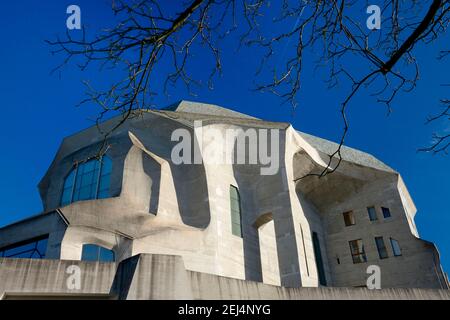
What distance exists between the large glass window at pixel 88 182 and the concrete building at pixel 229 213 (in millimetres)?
68

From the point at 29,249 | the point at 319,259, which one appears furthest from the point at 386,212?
the point at 29,249

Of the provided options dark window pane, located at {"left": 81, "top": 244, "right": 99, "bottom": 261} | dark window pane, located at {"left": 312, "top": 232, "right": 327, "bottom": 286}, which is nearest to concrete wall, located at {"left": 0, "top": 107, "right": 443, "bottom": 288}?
dark window pane, located at {"left": 81, "top": 244, "right": 99, "bottom": 261}

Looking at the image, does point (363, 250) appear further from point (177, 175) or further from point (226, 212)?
point (177, 175)

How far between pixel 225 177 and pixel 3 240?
11020 millimetres

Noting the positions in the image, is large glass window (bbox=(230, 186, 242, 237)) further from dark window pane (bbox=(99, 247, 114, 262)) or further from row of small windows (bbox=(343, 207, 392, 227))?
row of small windows (bbox=(343, 207, 392, 227))

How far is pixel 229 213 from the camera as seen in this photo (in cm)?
2048

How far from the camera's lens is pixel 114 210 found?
57.3ft

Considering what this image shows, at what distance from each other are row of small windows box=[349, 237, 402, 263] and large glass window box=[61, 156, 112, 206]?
16.0 meters

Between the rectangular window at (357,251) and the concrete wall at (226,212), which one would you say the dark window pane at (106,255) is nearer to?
the concrete wall at (226,212)

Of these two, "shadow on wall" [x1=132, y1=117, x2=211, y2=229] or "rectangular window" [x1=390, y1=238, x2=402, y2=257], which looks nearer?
"shadow on wall" [x1=132, y1=117, x2=211, y2=229]

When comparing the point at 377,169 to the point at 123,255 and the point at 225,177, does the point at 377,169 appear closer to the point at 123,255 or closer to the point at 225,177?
the point at 225,177

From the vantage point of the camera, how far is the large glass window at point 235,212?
2055cm

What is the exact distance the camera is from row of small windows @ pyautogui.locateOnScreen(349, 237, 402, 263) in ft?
80.3

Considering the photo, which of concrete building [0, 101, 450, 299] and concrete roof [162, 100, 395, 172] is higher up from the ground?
concrete roof [162, 100, 395, 172]
